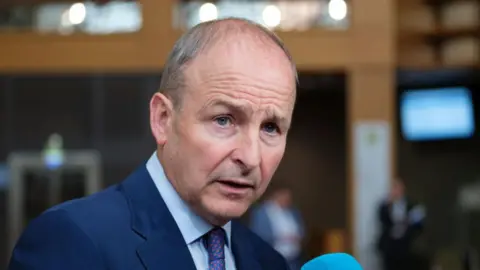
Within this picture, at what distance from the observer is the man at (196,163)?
1.54 metres

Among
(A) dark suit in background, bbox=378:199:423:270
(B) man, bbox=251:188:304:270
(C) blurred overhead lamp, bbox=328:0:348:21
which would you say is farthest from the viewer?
(C) blurred overhead lamp, bbox=328:0:348:21

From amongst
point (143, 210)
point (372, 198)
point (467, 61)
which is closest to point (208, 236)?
point (143, 210)

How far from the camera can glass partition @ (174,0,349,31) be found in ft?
40.2

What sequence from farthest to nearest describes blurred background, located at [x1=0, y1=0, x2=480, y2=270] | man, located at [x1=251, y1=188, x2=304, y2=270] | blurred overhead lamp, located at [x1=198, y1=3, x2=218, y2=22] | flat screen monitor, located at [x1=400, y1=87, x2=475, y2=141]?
flat screen monitor, located at [x1=400, y1=87, x2=475, y2=141] < blurred background, located at [x1=0, y1=0, x2=480, y2=270] < blurred overhead lamp, located at [x1=198, y1=3, x2=218, y2=22] < man, located at [x1=251, y1=188, x2=304, y2=270]

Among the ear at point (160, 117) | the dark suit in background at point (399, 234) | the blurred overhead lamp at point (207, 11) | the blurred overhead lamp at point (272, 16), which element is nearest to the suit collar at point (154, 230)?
the ear at point (160, 117)

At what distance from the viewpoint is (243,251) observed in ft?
5.93

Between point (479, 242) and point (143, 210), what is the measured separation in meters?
12.8

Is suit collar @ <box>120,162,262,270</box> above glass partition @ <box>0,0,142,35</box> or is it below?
below

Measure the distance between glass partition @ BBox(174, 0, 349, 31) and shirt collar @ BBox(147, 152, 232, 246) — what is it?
34.9 ft

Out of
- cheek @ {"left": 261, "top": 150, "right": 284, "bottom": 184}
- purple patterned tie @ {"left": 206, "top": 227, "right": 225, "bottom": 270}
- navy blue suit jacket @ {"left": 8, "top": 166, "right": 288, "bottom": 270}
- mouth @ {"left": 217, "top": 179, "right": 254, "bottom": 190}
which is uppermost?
cheek @ {"left": 261, "top": 150, "right": 284, "bottom": 184}

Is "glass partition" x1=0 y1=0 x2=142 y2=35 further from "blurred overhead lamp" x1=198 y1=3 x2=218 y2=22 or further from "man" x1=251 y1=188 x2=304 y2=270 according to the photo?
"man" x1=251 y1=188 x2=304 y2=270

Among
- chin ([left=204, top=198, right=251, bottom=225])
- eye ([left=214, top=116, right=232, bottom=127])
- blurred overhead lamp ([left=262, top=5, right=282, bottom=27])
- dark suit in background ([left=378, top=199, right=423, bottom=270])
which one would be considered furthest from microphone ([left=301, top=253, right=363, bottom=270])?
blurred overhead lamp ([left=262, top=5, right=282, bottom=27])

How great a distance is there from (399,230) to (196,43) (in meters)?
9.38

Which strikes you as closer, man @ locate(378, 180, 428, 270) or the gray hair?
the gray hair
